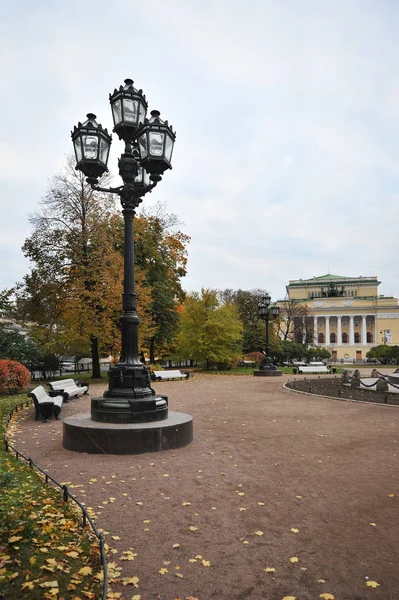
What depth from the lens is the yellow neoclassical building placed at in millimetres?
87000

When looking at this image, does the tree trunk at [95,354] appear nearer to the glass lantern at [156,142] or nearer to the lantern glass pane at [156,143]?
the glass lantern at [156,142]

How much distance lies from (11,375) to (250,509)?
1434 centimetres

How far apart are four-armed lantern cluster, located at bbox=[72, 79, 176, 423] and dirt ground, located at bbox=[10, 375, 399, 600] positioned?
957 mm

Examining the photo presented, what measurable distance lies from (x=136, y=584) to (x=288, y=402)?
12174 mm

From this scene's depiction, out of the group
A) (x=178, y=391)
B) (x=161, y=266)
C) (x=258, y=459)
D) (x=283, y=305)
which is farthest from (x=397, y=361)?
(x=258, y=459)

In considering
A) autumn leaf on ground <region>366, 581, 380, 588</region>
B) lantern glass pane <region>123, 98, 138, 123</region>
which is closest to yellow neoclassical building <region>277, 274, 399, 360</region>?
lantern glass pane <region>123, 98, 138, 123</region>

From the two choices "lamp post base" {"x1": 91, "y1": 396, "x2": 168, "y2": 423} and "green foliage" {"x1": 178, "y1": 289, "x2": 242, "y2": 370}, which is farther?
"green foliage" {"x1": 178, "y1": 289, "x2": 242, "y2": 370}

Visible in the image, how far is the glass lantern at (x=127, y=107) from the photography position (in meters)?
8.48

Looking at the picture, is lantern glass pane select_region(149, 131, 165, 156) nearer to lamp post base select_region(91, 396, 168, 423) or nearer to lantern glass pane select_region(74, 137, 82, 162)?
lantern glass pane select_region(74, 137, 82, 162)

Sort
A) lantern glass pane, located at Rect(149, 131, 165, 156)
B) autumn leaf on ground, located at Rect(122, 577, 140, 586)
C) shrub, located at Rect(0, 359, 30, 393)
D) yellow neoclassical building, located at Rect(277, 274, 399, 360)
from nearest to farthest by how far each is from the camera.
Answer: autumn leaf on ground, located at Rect(122, 577, 140, 586) → lantern glass pane, located at Rect(149, 131, 165, 156) → shrub, located at Rect(0, 359, 30, 393) → yellow neoclassical building, located at Rect(277, 274, 399, 360)

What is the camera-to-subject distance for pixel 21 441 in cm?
880

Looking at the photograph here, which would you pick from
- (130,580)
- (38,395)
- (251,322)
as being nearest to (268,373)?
(38,395)

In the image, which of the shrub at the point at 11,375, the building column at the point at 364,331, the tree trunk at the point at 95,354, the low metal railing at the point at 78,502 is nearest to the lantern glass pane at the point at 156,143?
the low metal railing at the point at 78,502

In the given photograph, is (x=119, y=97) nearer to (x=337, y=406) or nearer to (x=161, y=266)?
(x=337, y=406)
